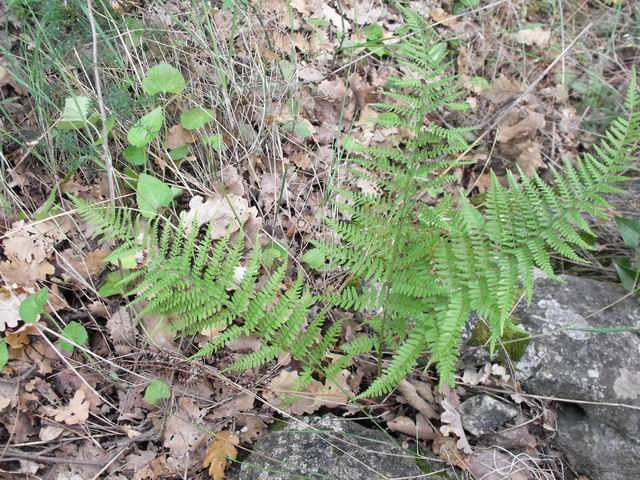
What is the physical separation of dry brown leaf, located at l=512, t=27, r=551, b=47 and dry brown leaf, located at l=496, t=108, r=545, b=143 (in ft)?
3.06

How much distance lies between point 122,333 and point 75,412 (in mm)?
395

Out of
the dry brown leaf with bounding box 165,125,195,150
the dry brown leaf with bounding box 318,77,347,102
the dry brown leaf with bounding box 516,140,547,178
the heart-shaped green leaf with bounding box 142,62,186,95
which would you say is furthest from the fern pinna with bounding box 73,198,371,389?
the dry brown leaf with bounding box 516,140,547,178

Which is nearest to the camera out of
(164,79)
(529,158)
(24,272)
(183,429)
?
(183,429)

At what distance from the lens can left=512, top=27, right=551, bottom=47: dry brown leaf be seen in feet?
14.3

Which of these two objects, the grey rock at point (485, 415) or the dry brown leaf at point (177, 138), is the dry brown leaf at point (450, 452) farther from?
the dry brown leaf at point (177, 138)

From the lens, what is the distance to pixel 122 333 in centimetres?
249

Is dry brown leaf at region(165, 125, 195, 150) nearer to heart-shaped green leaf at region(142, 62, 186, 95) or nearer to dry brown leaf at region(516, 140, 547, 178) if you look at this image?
heart-shaped green leaf at region(142, 62, 186, 95)

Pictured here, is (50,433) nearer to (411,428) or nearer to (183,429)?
(183,429)

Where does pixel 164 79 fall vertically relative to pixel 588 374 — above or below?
above

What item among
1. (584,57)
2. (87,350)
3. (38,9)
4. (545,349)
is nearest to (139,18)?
(38,9)

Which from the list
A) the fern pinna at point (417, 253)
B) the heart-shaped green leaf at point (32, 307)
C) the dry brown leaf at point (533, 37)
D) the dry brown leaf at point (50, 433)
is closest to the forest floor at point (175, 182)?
the dry brown leaf at point (50, 433)

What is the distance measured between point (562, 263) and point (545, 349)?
788mm

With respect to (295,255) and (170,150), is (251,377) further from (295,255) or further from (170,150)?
(170,150)

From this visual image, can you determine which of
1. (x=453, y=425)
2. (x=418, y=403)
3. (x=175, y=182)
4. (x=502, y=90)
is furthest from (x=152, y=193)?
(x=502, y=90)
